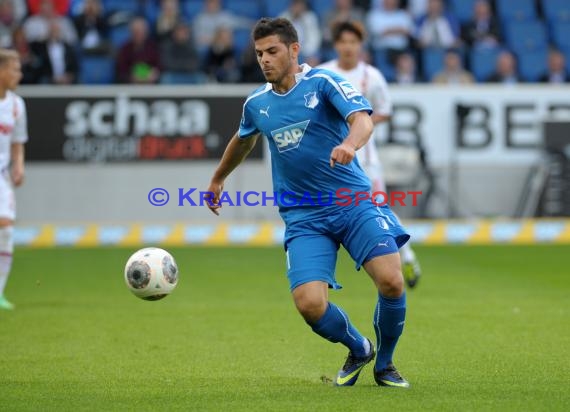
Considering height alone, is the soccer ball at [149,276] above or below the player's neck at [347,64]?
below

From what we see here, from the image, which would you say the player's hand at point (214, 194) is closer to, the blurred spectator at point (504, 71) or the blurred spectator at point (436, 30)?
the blurred spectator at point (504, 71)

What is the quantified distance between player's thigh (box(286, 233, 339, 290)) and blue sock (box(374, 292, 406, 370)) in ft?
1.01

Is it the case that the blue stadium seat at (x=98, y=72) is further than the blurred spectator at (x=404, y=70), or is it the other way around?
the blue stadium seat at (x=98, y=72)

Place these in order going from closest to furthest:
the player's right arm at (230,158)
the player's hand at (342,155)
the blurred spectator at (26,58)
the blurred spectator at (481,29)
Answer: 1. the player's hand at (342,155)
2. the player's right arm at (230,158)
3. the blurred spectator at (26,58)
4. the blurred spectator at (481,29)

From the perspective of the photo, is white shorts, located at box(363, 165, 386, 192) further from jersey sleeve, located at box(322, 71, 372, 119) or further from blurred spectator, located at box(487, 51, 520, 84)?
blurred spectator, located at box(487, 51, 520, 84)

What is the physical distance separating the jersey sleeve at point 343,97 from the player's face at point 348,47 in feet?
15.2

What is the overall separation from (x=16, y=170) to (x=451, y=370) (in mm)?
5539

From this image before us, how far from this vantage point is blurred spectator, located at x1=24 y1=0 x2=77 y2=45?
777 inches

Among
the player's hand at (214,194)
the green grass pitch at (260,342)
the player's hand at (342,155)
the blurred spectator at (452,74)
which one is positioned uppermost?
the player's hand at (342,155)

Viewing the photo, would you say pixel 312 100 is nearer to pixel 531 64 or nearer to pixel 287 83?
pixel 287 83

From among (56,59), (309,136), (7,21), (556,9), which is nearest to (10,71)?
(309,136)

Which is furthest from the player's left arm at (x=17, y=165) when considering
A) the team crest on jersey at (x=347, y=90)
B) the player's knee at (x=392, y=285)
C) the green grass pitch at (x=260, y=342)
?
the player's knee at (x=392, y=285)

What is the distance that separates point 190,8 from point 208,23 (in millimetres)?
1089

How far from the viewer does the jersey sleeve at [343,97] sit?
698 cm
